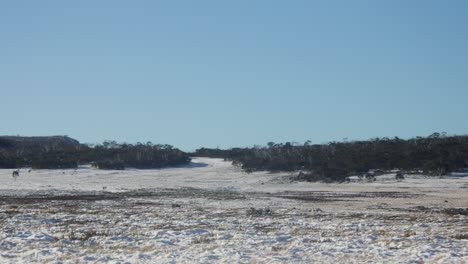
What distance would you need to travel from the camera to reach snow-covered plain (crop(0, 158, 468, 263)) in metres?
14.4

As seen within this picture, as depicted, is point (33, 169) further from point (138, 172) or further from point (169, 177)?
point (169, 177)

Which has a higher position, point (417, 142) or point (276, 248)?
point (417, 142)

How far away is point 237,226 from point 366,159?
3087 centimetres

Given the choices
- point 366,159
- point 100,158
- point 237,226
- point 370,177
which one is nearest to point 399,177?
point 370,177

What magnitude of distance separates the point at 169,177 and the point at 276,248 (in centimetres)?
3638

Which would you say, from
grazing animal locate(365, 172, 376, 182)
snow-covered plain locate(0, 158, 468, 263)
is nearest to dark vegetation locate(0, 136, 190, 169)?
snow-covered plain locate(0, 158, 468, 263)

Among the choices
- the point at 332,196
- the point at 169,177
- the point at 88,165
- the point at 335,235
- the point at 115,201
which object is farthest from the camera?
the point at 88,165

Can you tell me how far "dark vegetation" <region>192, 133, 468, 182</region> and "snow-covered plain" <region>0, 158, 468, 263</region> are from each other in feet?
25.1

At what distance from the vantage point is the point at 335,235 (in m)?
17.2

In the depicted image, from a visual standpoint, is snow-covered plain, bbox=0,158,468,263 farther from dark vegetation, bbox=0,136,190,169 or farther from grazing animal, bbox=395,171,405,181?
dark vegetation, bbox=0,136,190,169

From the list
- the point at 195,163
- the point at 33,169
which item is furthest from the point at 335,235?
the point at 195,163

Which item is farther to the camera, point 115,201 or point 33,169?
point 33,169

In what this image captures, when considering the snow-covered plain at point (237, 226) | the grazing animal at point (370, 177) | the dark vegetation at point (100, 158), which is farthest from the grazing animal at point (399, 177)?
the dark vegetation at point (100, 158)

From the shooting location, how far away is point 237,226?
1927 cm
